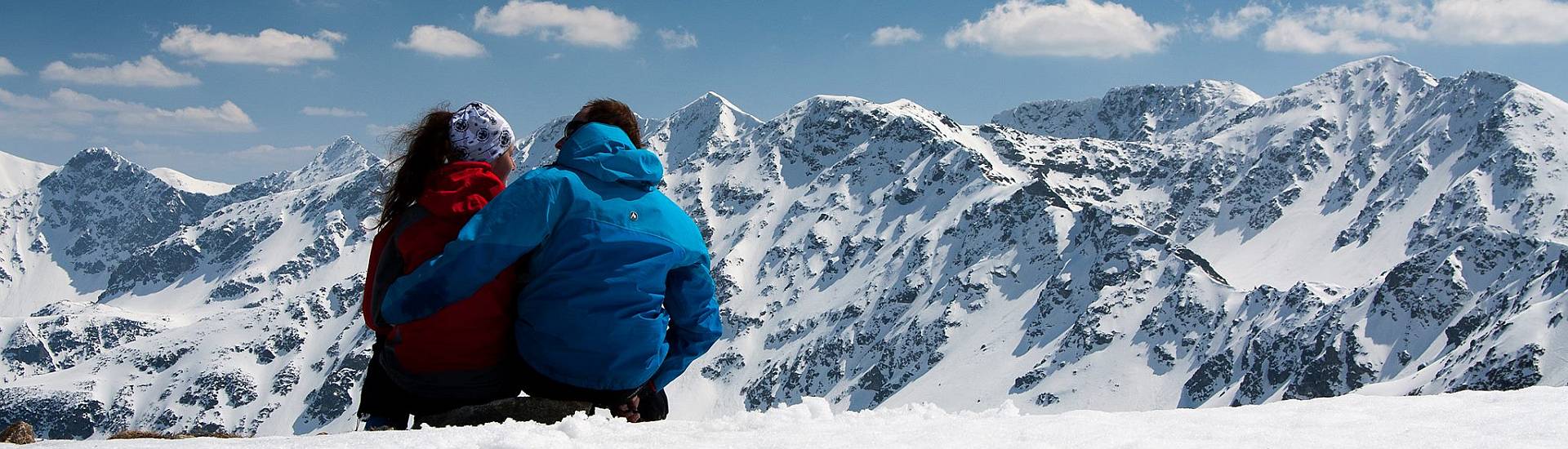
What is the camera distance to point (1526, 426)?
6.72m

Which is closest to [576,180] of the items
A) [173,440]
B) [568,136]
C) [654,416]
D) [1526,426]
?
[568,136]

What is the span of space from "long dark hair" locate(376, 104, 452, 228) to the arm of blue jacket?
5.99ft

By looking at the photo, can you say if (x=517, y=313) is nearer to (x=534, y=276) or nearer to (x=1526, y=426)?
(x=534, y=276)

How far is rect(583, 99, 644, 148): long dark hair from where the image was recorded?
7.89 metres

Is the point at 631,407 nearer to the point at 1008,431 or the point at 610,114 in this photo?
the point at 610,114

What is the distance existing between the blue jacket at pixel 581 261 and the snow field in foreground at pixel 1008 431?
2.28ft

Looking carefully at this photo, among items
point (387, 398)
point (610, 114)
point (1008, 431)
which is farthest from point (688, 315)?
point (1008, 431)

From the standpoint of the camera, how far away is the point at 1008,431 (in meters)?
6.39

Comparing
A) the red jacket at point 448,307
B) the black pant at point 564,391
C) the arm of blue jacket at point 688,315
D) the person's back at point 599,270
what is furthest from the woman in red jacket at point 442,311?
the arm of blue jacket at point 688,315

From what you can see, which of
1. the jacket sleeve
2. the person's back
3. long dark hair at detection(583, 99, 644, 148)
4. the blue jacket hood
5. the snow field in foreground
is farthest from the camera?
long dark hair at detection(583, 99, 644, 148)

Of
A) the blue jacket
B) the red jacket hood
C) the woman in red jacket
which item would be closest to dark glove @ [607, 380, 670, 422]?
the blue jacket

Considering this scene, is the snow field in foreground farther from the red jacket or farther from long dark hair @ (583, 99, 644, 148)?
long dark hair @ (583, 99, 644, 148)

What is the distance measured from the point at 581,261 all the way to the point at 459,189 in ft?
3.20

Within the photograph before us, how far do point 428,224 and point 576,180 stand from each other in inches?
41.1
